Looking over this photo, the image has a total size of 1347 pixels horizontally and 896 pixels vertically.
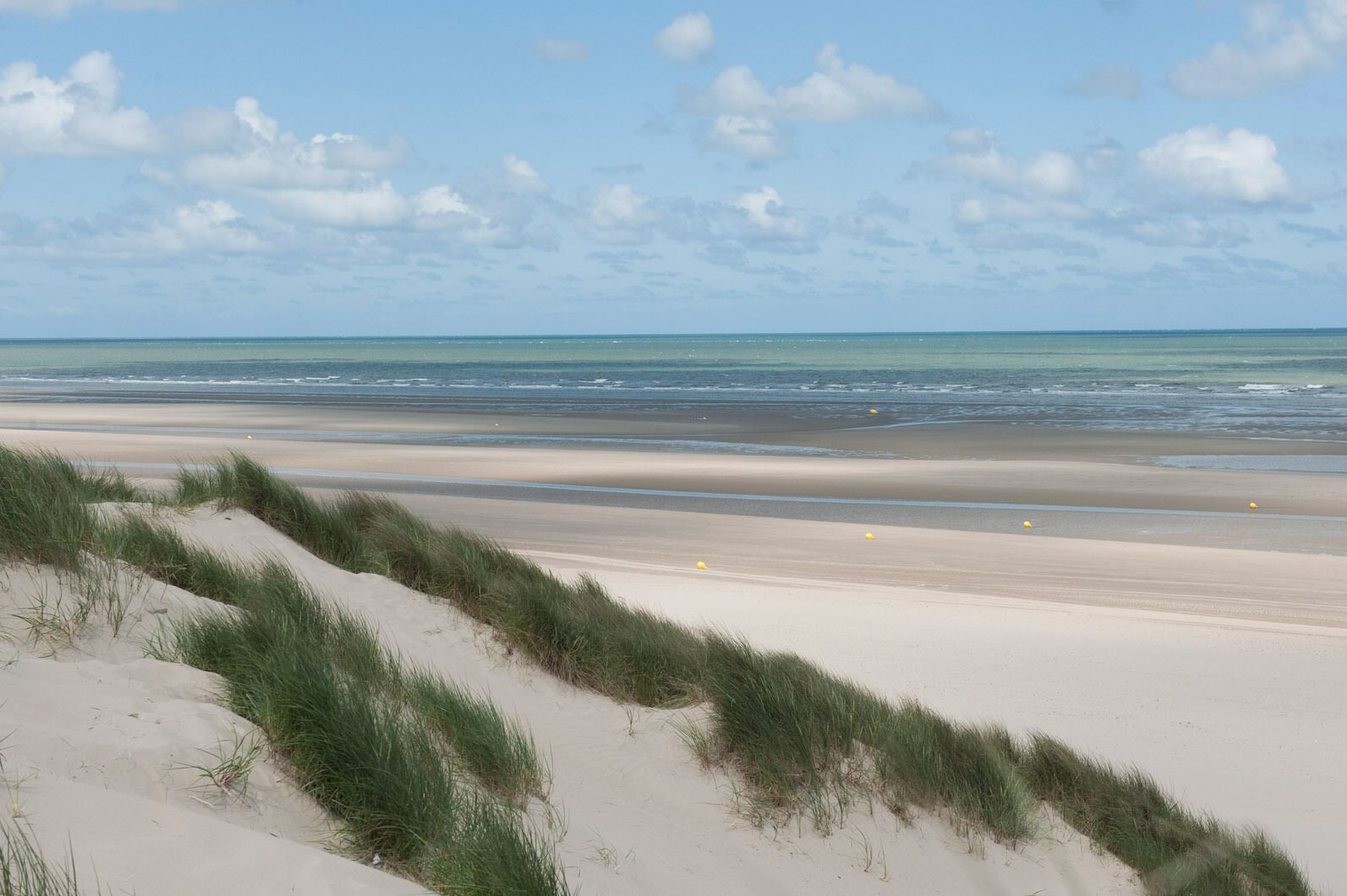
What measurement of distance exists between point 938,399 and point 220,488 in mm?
38602

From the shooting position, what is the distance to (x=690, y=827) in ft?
15.7

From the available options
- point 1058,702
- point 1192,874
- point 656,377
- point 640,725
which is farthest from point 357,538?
point 656,377

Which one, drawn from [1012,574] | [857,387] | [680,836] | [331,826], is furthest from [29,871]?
[857,387]

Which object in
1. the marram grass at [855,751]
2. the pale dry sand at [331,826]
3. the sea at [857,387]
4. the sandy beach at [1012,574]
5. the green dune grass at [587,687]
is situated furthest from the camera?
the sea at [857,387]

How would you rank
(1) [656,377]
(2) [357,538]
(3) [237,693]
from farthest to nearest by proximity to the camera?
(1) [656,377] → (2) [357,538] → (3) [237,693]

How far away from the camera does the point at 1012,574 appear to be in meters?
12.2

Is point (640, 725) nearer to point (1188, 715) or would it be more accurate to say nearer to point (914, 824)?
point (914, 824)

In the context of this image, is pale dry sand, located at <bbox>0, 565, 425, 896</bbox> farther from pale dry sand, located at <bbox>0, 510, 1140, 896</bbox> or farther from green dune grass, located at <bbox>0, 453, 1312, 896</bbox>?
green dune grass, located at <bbox>0, 453, 1312, 896</bbox>

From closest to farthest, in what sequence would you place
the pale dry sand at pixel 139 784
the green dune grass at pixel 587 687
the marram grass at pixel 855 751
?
1. the pale dry sand at pixel 139 784
2. the green dune grass at pixel 587 687
3. the marram grass at pixel 855 751

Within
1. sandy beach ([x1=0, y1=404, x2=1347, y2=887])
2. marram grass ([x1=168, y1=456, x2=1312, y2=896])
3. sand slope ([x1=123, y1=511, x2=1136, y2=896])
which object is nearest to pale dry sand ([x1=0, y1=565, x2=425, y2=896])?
sand slope ([x1=123, y1=511, x2=1136, y2=896])

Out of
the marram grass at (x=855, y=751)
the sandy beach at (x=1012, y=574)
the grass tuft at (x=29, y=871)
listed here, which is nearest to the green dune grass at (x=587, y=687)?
the marram grass at (x=855, y=751)

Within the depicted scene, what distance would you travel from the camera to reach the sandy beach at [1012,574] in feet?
22.6

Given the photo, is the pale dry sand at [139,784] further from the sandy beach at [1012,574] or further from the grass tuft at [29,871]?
the sandy beach at [1012,574]

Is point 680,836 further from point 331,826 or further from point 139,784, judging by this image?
point 139,784
